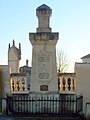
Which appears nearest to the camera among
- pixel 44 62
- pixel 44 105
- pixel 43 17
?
pixel 44 105

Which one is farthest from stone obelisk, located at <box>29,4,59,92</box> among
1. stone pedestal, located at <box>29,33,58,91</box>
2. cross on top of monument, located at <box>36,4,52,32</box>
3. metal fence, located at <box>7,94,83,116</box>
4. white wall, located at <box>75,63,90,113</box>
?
white wall, located at <box>75,63,90,113</box>

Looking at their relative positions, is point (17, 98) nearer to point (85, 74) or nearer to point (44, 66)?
point (44, 66)

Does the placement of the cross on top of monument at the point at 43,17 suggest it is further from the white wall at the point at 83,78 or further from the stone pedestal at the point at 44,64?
the white wall at the point at 83,78

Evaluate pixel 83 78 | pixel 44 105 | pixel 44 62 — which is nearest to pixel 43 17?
pixel 44 62

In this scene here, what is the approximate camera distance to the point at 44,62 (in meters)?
16.4

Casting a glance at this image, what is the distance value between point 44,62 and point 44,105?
2.06 m

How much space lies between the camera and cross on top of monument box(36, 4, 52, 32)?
16.5 meters

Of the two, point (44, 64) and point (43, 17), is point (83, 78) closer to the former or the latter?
point (44, 64)

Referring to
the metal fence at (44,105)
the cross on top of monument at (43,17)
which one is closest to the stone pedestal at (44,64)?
the cross on top of monument at (43,17)

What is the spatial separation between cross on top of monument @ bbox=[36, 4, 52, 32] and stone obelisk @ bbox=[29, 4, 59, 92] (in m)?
Answer: 0.14

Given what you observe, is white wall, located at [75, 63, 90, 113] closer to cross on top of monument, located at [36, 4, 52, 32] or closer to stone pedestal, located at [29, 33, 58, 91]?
stone pedestal, located at [29, 33, 58, 91]

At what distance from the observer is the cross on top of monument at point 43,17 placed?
54.3ft

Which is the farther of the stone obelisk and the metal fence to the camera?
the stone obelisk

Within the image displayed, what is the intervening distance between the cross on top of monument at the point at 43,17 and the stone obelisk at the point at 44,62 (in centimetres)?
14
